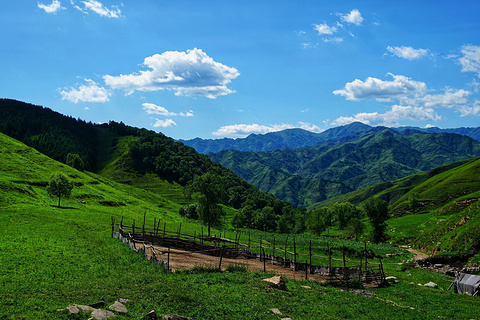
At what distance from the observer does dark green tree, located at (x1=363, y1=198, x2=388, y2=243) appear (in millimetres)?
95812

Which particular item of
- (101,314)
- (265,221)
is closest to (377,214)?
(265,221)

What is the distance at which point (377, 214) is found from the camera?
9706 centimetres

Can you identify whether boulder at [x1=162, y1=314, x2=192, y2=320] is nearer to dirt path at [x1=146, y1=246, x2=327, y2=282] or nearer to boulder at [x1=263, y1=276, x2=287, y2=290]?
boulder at [x1=263, y1=276, x2=287, y2=290]

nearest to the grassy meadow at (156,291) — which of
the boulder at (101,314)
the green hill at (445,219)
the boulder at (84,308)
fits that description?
the boulder at (101,314)

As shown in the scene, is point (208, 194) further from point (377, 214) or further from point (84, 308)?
point (377, 214)

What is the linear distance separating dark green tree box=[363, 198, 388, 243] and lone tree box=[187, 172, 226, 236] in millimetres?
51442

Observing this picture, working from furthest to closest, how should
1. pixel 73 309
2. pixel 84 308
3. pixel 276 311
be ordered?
pixel 276 311, pixel 84 308, pixel 73 309

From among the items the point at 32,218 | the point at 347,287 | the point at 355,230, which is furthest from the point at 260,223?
the point at 347,287

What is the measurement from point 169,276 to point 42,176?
94064mm

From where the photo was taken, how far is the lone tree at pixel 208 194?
6831 cm

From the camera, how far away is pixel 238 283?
27.0 meters

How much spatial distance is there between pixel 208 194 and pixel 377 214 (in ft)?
190

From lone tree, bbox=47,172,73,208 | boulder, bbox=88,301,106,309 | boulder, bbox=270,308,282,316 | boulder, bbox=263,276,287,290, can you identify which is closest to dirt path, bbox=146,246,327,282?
boulder, bbox=263,276,287,290

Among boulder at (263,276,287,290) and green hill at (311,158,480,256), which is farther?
green hill at (311,158,480,256)
